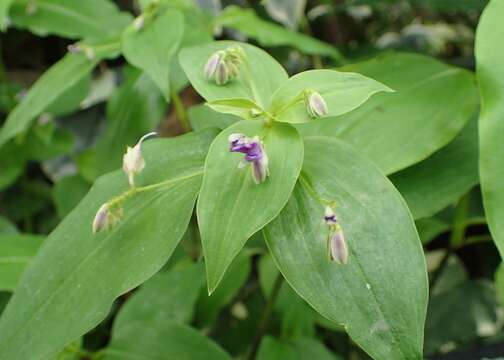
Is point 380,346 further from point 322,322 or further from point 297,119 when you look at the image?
point 322,322

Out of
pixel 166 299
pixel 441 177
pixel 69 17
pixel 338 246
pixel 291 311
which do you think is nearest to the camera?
pixel 338 246

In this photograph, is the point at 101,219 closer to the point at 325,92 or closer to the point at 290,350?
the point at 325,92

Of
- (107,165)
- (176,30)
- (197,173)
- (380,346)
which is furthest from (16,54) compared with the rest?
(380,346)

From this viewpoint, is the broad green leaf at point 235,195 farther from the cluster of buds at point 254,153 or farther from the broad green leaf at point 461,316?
the broad green leaf at point 461,316

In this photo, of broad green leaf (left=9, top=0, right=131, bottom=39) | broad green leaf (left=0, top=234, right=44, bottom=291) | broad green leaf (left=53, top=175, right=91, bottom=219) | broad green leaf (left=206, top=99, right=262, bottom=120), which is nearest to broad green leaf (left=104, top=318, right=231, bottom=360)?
broad green leaf (left=0, top=234, right=44, bottom=291)

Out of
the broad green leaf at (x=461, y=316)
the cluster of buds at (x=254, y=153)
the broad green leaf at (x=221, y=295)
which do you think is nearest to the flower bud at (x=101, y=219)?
the cluster of buds at (x=254, y=153)

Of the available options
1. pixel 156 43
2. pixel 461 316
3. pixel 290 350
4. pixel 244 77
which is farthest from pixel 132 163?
pixel 461 316
